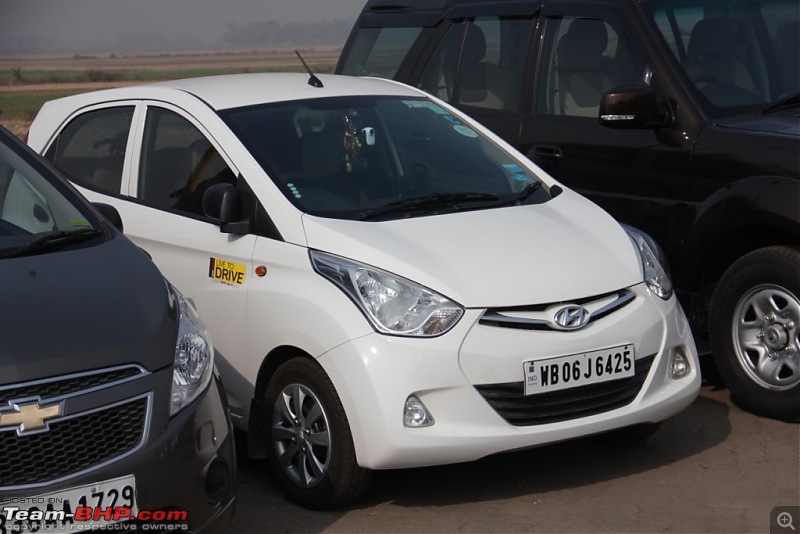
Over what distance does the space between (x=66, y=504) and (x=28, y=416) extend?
27cm

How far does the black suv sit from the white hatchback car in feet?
2.40

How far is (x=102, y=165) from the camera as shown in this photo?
6.12 meters

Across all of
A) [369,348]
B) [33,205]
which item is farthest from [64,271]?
[369,348]

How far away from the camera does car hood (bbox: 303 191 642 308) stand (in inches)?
183

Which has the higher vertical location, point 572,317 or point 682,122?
point 682,122

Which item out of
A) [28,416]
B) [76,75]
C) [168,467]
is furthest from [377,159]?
[76,75]

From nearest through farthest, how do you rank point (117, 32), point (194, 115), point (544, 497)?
1. point (544, 497)
2. point (194, 115)
3. point (117, 32)

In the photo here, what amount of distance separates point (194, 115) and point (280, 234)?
930mm

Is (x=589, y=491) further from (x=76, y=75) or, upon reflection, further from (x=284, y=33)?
(x=284, y=33)

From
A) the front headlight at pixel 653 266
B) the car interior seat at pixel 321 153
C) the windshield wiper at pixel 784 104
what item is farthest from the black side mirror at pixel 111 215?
the windshield wiper at pixel 784 104

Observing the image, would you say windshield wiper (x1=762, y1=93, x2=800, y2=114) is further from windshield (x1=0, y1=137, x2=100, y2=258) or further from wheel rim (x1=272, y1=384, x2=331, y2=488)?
windshield (x1=0, y1=137, x2=100, y2=258)

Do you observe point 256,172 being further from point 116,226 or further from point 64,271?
point 64,271

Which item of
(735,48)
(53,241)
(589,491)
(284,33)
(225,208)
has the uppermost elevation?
(735,48)

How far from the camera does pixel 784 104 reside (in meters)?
6.43
